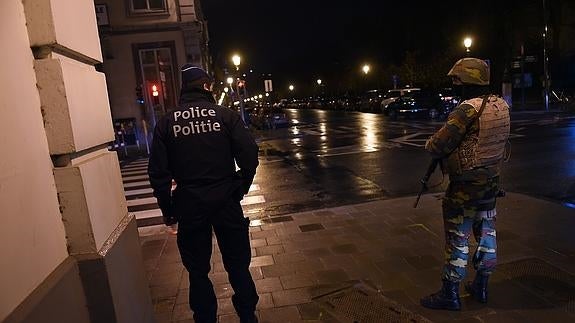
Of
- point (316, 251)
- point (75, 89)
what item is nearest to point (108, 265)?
point (75, 89)

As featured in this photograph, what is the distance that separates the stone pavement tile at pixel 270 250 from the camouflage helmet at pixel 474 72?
9.60 feet

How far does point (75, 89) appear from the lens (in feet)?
8.39

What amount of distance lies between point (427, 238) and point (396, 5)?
1915 inches

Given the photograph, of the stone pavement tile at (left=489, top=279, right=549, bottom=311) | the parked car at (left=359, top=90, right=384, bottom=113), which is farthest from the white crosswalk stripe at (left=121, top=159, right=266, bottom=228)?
the parked car at (left=359, top=90, right=384, bottom=113)

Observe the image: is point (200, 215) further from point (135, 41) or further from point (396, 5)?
point (396, 5)

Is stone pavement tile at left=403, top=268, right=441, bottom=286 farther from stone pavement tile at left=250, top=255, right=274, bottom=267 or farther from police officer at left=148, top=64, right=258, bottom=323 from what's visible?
police officer at left=148, top=64, right=258, bottom=323

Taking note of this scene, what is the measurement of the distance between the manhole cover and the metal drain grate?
1.11 meters

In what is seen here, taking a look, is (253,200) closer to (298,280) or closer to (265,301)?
(298,280)

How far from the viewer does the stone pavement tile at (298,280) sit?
14.9 ft

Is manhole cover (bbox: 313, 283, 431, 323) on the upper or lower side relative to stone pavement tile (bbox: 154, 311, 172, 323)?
lower

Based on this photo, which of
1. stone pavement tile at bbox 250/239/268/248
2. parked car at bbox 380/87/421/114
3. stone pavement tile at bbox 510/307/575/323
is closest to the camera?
stone pavement tile at bbox 510/307/575/323

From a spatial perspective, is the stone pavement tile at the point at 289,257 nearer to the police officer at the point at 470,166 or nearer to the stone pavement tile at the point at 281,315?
the stone pavement tile at the point at 281,315

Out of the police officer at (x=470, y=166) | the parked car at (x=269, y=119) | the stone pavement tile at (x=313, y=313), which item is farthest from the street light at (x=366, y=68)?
the stone pavement tile at (x=313, y=313)

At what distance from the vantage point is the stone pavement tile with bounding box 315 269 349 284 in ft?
15.1
